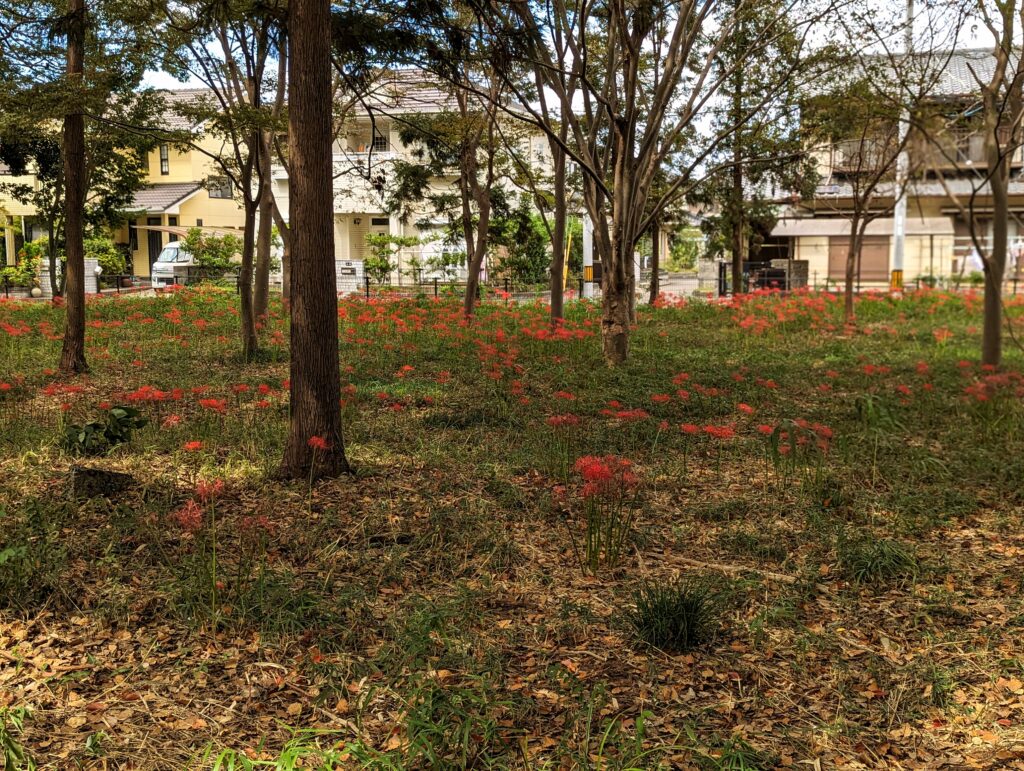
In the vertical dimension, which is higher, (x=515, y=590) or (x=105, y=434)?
(x=105, y=434)

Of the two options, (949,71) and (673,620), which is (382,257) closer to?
(949,71)

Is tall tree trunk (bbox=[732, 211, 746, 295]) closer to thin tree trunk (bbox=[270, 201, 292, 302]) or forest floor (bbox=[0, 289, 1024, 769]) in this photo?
thin tree trunk (bbox=[270, 201, 292, 302])

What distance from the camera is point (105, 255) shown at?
1187 inches

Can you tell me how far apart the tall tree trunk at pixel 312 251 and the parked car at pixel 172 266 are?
909 inches

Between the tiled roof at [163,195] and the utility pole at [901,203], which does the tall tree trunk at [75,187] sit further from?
the tiled roof at [163,195]

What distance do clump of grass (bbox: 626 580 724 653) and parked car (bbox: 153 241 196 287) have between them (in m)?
25.9

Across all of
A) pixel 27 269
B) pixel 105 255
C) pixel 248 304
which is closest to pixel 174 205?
pixel 105 255

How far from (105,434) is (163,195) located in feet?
112

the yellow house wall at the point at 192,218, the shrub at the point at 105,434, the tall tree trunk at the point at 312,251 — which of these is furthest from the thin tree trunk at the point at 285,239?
the yellow house wall at the point at 192,218

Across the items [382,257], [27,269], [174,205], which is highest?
[174,205]

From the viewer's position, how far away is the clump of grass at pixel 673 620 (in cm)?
382

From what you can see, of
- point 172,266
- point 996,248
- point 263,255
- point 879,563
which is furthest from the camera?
point 172,266

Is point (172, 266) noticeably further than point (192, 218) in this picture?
No

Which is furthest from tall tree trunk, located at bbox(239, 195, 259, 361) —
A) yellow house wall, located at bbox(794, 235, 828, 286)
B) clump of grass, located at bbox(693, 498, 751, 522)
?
yellow house wall, located at bbox(794, 235, 828, 286)
